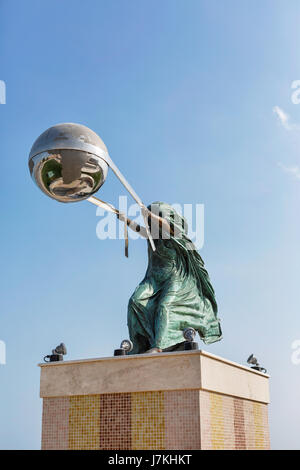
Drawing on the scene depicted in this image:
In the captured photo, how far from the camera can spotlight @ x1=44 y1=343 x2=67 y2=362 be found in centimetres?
719

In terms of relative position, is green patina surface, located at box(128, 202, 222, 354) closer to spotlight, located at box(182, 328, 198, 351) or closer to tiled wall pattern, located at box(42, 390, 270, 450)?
spotlight, located at box(182, 328, 198, 351)

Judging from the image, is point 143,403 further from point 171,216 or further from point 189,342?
point 171,216

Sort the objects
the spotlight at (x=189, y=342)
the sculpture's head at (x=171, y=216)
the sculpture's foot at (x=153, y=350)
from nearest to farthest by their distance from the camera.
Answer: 1. the spotlight at (x=189, y=342)
2. the sculpture's foot at (x=153, y=350)
3. the sculpture's head at (x=171, y=216)

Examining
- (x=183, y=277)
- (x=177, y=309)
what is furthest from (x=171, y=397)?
(x=183, y=277)

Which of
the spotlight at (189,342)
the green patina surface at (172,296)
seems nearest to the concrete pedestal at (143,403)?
the spotlight at (189,342)

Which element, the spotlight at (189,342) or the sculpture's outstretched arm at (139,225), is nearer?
the spotlight at (189,342)

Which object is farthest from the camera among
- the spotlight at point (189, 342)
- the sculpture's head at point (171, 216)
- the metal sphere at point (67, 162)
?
the sculpture's head at point (171, 216)

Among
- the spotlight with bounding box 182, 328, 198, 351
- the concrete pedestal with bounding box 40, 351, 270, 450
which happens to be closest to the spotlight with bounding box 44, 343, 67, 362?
the concrete pedestal with bounding box 40, 351, 270, 450

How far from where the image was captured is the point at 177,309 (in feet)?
25.7

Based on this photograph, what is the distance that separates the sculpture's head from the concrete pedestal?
2.08 m

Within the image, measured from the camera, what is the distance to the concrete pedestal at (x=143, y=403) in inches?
243

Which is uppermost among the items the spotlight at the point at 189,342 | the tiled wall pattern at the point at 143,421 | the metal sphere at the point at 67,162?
the metal sphere at the point at 67,162

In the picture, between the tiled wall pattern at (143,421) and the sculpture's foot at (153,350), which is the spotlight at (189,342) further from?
the sculpture's foot at (153,350)

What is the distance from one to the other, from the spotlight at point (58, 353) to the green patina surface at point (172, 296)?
1070 mm
